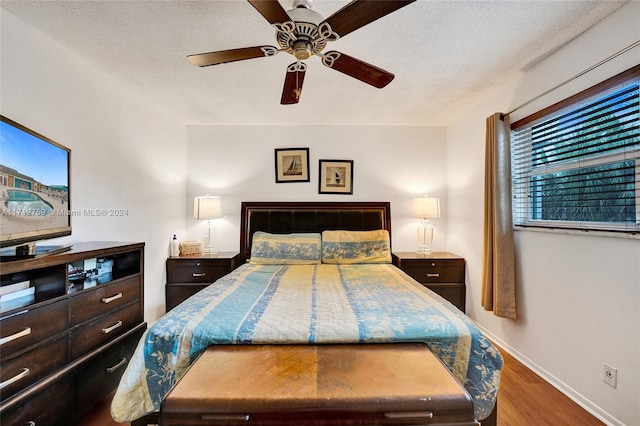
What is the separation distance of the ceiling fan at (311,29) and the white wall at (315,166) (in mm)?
1929

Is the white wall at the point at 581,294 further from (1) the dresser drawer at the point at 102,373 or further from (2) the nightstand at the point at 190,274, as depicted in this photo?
(1) the dresser drawer at the point at 102,373

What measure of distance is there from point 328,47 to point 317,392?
215cm

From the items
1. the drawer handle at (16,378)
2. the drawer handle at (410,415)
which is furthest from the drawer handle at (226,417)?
the drawer handle at (16,378)

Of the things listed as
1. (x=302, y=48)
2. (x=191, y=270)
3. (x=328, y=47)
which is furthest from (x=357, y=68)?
(x=191, y=270)

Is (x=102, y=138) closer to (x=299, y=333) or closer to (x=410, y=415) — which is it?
(x=299, y=333)

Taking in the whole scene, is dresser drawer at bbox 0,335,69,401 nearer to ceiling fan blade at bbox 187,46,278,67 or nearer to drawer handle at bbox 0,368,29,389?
drawer handle at bbox 0,368,29,389

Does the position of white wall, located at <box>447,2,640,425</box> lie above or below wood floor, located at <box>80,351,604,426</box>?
above

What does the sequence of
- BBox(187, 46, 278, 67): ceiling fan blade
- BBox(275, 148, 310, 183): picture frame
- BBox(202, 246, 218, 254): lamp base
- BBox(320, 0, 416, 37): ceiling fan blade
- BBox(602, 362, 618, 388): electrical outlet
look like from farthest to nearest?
BBox(275, 148, 310, 183): picture frame < BBox(202, 246, 218, 254): lamp base < BBox(602, 362, 618, 388): electrical outlet < BBox(187, 46, 278, 67): ceiling fan blade < BBox(320, 0, 416, 37): ceiling fan blade

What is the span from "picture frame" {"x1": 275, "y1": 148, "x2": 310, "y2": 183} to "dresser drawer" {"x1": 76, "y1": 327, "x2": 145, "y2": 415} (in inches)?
91.9

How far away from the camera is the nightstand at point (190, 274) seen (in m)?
3.13

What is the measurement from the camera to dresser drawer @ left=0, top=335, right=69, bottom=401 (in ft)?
3.90

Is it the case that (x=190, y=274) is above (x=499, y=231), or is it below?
below

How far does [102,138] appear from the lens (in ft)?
7.49

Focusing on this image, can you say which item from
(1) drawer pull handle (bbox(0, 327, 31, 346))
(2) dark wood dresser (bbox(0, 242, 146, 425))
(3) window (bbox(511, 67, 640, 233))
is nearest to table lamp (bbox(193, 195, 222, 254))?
(2) dark wood dresser (bbox(0, 242, 146, 425))
